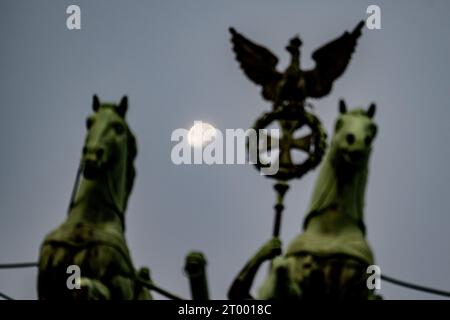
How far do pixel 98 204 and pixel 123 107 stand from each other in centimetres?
125

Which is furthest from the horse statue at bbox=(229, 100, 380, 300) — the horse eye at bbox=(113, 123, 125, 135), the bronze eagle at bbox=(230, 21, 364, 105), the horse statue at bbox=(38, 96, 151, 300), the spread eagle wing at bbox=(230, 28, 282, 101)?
the spread eagle wing at bbox=(230, 28, 282, 101)

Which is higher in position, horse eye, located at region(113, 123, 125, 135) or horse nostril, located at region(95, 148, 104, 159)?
horse eye, located at region(113, 123, 125, 135)

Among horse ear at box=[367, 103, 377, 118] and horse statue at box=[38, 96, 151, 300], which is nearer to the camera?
horse statue at box=[38, 96, 151, 300]

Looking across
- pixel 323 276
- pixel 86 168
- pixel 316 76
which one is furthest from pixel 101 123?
pixel 316 76

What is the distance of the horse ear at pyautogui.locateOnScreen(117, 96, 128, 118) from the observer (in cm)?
1797

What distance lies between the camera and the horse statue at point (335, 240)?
16109mm

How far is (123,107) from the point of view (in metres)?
18.0

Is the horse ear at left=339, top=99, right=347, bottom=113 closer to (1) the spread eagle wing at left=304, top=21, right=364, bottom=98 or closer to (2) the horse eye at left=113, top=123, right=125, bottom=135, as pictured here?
(2) the horse eye at left=113, top=123, right=125, bottom=135

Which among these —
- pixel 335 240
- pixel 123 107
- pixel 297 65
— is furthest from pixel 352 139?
pixel 297 65

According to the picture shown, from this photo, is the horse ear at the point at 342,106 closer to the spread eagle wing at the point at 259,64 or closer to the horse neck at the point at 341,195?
the horse neck at the point at 341,195

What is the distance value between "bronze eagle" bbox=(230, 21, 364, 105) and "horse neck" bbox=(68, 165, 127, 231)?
5837mm

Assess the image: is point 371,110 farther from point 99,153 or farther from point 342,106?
point 99,153
